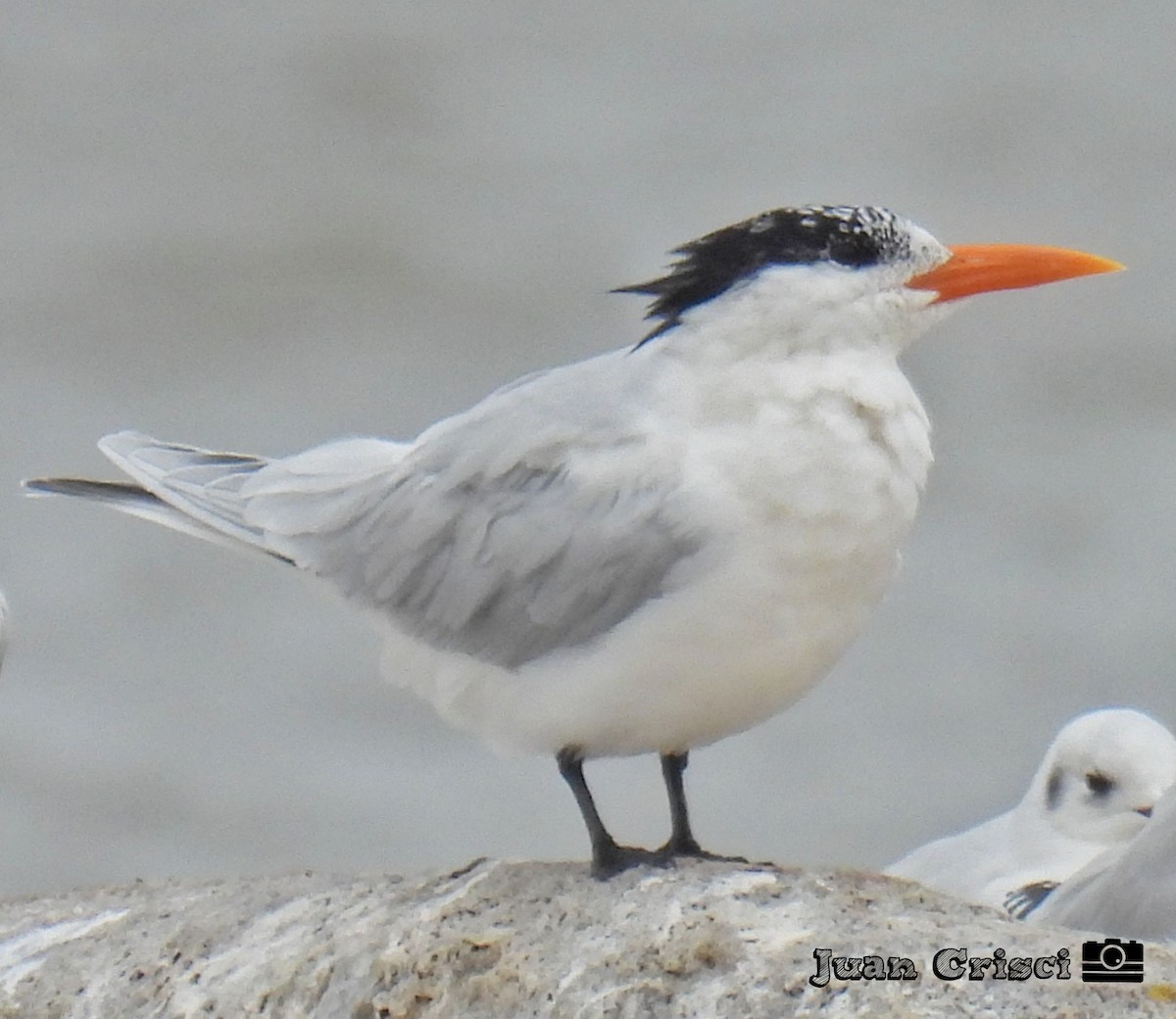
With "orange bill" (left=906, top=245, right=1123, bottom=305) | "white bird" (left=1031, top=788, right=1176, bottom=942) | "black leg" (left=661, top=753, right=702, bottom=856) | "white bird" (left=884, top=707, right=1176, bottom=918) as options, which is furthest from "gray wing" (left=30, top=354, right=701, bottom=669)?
"white bird" (left=884, top=707, right=1176, bottom=918)

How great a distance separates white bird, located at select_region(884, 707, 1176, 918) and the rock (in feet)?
8.57

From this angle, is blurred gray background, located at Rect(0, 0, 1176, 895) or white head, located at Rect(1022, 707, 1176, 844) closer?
white head, located at Rect(1022, 707, 1176, 844)

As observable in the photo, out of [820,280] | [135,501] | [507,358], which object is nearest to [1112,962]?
[820,280]

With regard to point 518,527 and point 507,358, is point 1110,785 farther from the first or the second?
point 507,358

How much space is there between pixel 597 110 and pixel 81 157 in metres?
2.98

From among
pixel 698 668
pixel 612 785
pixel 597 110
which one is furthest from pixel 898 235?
pixel 597 110

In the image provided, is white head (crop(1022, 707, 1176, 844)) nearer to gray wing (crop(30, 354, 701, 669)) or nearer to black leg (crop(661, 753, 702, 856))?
black leg (crop(661, 753, 702, 856))

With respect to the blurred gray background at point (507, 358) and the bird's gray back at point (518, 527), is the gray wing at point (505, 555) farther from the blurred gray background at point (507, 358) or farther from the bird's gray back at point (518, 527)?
the blurred gray background at point (507, 358)

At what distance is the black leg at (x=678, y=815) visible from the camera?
215 inches

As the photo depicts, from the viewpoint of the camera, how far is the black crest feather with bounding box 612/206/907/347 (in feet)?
17.2

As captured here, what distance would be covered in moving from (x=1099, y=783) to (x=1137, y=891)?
2749 millimetres

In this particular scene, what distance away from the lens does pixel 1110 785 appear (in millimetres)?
7887

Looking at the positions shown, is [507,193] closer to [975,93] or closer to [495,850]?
[975,93]

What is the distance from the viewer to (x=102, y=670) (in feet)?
43.6
